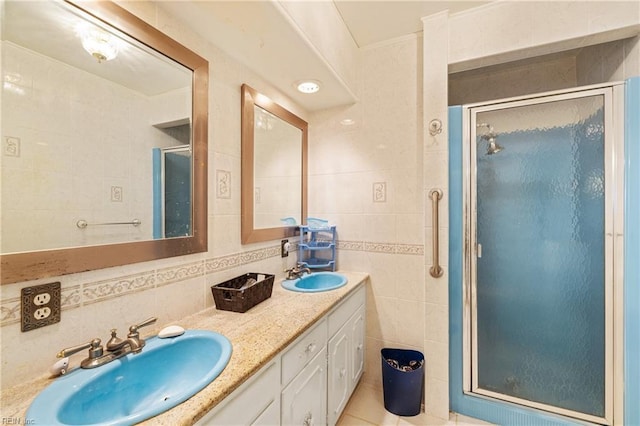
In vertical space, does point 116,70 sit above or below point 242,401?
above

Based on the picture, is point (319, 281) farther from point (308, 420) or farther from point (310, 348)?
point (308, 420)

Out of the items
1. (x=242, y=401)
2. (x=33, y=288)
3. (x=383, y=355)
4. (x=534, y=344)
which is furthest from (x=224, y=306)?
(x=534, y=344)

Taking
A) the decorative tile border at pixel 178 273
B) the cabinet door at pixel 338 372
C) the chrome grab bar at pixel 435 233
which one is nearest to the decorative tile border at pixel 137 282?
the decorative tile border at pixel 178 273

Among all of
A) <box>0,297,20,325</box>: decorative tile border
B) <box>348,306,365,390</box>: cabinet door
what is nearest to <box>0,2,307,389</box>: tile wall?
<box>0,297,20,325</box>: decorative tile border

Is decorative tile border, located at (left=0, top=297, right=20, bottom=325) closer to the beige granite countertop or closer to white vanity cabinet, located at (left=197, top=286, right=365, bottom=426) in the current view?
the beige granite countertop

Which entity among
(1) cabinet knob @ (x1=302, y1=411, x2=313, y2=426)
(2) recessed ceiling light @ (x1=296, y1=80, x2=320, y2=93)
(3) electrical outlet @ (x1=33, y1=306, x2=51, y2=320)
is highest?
(2) recessed ceiling light @ (x1=296, y1=80, x2=320, y2=93)

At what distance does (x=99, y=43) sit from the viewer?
0.89m

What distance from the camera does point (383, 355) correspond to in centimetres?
177

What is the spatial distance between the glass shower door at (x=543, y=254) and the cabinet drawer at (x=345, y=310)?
69 centimetres

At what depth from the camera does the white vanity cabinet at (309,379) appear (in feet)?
2.65

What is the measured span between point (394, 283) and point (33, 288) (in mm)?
1779

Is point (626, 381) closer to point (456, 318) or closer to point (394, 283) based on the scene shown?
point (456, 318)

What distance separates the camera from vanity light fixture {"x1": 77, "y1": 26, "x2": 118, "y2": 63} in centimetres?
86

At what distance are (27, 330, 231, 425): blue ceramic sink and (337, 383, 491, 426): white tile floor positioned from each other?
113 centimetres
